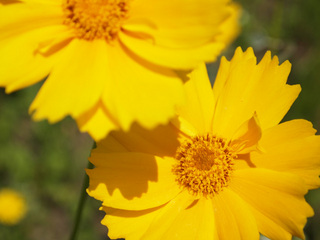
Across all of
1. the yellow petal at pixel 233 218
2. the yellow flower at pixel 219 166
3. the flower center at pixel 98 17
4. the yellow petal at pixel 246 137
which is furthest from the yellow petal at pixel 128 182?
the flower center at pixel 98 17

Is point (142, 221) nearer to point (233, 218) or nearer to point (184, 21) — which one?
point (233, 218)

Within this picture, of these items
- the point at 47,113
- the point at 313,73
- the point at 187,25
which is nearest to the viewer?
the point at 47,113

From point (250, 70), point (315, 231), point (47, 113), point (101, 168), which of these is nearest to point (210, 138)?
point (250, 70)

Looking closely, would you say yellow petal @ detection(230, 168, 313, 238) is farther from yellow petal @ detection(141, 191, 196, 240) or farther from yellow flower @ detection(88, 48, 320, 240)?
yellow petal @ detection(141, 191, 196, 240)

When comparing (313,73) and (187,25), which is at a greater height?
(187,25)

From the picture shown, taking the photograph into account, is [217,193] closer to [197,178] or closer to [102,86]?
[197,178]

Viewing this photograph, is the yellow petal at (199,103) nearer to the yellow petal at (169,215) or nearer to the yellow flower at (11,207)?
the yellow petal at (169,215)

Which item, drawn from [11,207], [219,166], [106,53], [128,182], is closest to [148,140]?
[128,182]
